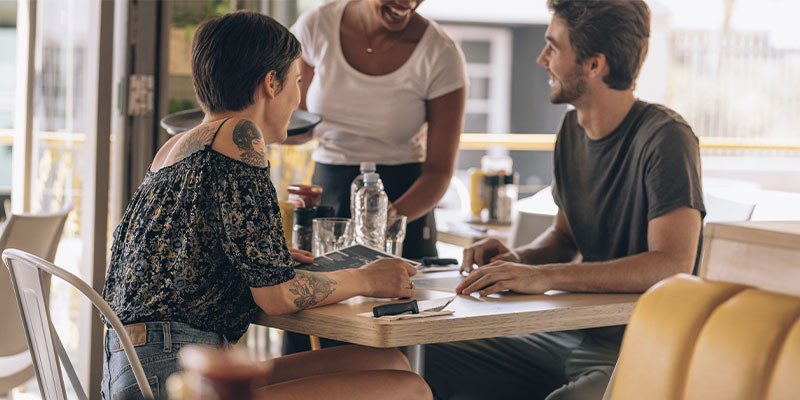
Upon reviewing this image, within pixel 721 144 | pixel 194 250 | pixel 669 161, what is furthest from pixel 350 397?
pixel 721 144

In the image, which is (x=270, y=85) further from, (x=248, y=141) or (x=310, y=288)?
(x=310, y=288)

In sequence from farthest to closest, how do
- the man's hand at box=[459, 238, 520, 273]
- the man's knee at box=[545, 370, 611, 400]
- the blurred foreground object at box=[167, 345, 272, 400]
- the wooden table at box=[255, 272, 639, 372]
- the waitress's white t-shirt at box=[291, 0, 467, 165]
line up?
the waitress's white t-shirt at box=[291, 0, 467, 165], the man's hand at box=[459, 238, 520, 273], the man's knee at box=[545, 370, 611, 400], the wooden table at box=[255, 272, 639, 372], the blurred foreground object at box=[167, 345, 272, 400]

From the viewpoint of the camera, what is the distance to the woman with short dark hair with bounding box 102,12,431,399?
4.35 feet

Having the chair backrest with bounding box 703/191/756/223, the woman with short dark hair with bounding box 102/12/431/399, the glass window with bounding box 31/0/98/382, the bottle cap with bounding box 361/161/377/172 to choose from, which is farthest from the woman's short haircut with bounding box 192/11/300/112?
the glass window with bounding box 31/0/98/382

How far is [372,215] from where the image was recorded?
1983 millimetres

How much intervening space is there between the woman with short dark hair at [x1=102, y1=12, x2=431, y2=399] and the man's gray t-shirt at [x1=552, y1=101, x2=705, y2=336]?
0.64 meters

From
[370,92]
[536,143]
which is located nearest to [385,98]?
[370,92]

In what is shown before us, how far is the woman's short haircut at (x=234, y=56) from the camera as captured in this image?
1450 millimetres

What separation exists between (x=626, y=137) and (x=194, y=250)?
41.9 inches

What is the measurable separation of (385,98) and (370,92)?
5cm

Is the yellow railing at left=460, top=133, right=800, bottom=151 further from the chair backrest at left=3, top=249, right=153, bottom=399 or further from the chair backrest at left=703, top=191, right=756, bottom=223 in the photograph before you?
the chair backrest at left=3, top=249, right=153, bottom=399

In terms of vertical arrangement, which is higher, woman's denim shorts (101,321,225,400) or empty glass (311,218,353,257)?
empty glass (311,218,353,257)

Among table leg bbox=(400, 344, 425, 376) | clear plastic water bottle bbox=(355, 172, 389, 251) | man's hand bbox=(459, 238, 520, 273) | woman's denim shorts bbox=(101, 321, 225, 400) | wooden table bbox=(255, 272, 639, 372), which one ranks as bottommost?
table leg bbox=(400, 344, 425, 376)

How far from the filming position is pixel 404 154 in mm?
2328
